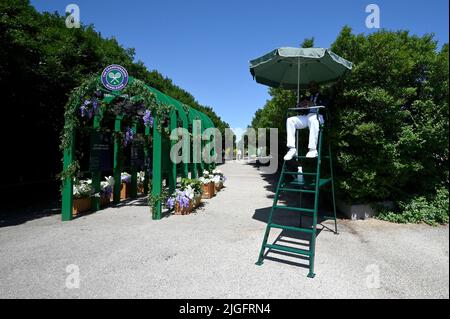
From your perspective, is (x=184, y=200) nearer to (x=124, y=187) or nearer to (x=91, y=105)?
(x=124, y=187)

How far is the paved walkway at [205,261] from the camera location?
3.04 meters

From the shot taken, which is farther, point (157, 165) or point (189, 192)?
point (189, 192)

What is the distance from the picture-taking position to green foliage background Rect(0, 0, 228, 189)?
21.6ft

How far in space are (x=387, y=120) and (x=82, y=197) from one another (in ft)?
24.9

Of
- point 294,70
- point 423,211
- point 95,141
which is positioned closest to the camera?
point 294,70

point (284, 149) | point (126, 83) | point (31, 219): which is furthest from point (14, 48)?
point (284, 149)

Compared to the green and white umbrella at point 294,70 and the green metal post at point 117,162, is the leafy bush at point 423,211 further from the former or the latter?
the green metal post at point 117,162

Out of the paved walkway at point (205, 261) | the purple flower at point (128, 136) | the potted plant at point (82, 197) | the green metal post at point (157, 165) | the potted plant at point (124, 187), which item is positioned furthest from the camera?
the potted plant at point (124, 187)

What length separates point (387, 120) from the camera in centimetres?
577

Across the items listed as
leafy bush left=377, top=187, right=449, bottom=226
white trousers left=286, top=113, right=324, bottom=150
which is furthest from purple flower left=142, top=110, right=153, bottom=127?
leafy bush left=377, top=187, right=449, bottom=226

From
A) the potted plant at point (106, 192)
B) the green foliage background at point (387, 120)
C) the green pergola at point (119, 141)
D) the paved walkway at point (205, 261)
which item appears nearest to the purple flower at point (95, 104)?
the green pergola at point (119, 141)

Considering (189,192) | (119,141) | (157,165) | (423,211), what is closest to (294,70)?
(157,165)

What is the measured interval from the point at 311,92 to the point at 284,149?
11.3 m
